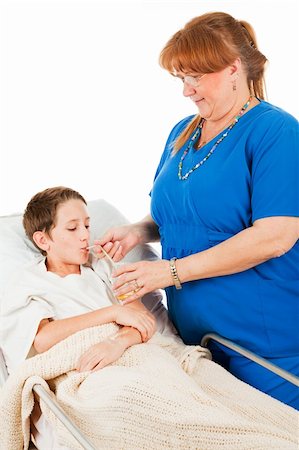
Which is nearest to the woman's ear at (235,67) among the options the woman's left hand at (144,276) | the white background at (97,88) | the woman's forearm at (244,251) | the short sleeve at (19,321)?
the woman's forearm at (244,251)

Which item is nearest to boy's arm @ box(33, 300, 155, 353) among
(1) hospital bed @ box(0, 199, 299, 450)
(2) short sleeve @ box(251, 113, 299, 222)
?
(1) hospital bed @ box(0, 199, 299, 450)

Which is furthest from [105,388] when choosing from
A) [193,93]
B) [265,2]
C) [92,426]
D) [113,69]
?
[265,2]

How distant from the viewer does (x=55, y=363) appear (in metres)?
1.89

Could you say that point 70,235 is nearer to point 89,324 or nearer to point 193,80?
point 89,324

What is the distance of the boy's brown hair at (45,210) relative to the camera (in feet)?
7.32

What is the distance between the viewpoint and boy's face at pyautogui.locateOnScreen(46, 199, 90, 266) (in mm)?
2207

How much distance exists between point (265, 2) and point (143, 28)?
60 centimetres

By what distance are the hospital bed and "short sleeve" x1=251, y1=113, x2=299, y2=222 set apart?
1.20 feet

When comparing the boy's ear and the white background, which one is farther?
the white background

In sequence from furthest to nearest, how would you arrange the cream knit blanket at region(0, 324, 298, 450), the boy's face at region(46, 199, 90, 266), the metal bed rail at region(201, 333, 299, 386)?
the boy's face at region(46, 199, 90, 266), the metal bed rail at region(201, 333, 299, 386), the cream knit blanket at region(0, 324, 298, 450)

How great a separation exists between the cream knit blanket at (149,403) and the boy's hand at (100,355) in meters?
0.02

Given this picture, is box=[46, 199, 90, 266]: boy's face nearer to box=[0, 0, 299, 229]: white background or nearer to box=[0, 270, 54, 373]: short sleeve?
box=[0, 270, 54, 373]: short sleeve

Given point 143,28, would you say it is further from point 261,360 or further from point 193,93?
point 261,360

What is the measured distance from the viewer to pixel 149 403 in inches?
64.7
